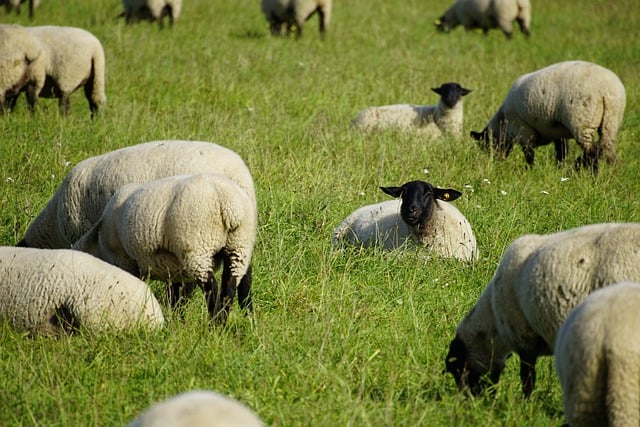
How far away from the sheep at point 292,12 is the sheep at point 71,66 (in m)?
7.23

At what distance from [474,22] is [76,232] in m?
16.7

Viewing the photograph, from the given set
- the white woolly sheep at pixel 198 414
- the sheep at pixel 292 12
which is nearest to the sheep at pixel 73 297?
the white woolly sheep at pixel 198 414

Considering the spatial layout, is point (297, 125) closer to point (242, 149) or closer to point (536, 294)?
point (242, 149)

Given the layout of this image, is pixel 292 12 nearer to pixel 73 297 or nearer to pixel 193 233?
pixel 193 233

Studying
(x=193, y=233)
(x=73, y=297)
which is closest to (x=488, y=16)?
(x=193, y=233)

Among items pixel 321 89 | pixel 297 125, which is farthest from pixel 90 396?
pixel 321 89

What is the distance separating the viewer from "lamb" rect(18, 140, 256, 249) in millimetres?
6074

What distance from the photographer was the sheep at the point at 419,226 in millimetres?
7059

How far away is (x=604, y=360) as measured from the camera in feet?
10.8

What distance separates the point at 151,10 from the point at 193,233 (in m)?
13.8

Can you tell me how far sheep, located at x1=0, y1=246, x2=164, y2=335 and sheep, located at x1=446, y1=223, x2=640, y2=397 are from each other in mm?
1719

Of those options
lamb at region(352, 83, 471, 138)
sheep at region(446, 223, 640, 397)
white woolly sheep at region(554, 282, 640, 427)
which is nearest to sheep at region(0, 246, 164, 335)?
sheep at region(446, 223, 640, 397)

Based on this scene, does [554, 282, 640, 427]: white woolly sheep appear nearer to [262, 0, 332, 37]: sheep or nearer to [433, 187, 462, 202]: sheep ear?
[433, 187, 462, 202]: sheep ear

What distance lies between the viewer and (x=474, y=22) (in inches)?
847
